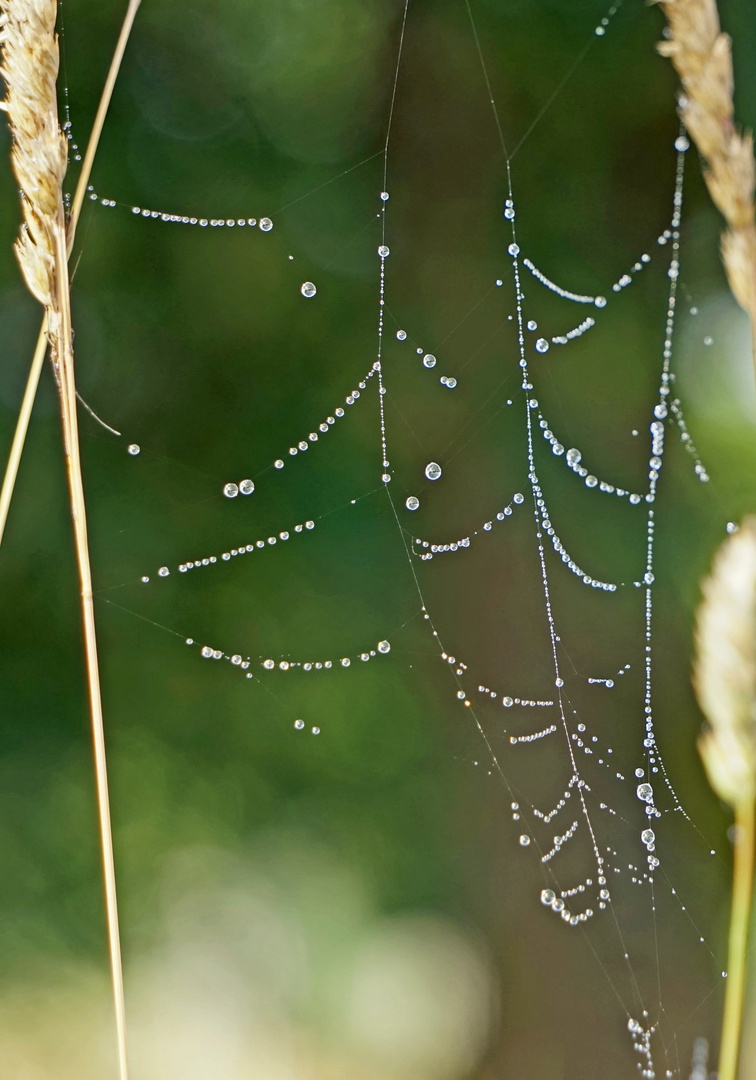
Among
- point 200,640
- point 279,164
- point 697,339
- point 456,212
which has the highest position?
point 279,164

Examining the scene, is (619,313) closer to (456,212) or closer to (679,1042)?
(456,212)

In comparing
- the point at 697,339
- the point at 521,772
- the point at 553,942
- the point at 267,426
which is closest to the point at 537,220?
the point at 697,339

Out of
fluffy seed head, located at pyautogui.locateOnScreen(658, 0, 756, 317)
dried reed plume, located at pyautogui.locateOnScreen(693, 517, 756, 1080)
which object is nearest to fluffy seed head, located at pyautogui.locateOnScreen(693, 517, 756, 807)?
dried reed plume, located at pyautogui.locateOnScreen(693, 517, 756, 1080)

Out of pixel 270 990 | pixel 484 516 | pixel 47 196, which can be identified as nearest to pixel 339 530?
pixel 484 516

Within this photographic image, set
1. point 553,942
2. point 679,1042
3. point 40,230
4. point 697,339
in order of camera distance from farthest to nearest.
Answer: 1. point 697,339
2. point 553,942
3. point 679,1042
4. point 40,230

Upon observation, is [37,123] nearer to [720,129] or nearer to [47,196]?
[47,196]

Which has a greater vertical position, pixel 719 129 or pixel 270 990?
pixel 719 129

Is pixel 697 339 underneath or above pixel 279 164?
underneath

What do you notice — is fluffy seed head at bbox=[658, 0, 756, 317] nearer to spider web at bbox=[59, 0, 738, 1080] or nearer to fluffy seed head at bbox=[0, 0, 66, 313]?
fluffy seed head at bbox=[0, 0, 66, 313]
